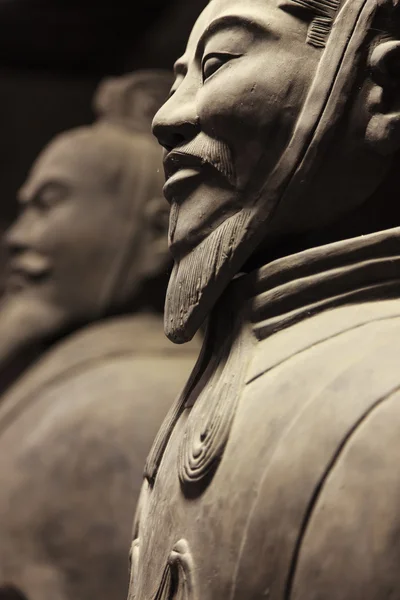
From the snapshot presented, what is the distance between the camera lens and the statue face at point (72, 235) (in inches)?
110

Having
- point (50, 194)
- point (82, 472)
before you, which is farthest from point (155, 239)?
point (82, 472)

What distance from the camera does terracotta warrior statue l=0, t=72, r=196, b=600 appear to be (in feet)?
7.82

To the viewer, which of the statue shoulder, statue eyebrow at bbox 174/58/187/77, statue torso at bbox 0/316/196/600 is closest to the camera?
the statue shoulder

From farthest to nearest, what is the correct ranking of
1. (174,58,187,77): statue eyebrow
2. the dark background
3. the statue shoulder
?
the dark background → (174,58,187,77): statue eyebrow → the statue shoulder

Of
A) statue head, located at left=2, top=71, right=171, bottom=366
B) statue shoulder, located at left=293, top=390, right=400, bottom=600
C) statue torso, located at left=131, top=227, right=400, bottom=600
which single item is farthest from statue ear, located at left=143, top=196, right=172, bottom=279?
statue shoulder, located at left=293, top=390, right=400, bottom=600

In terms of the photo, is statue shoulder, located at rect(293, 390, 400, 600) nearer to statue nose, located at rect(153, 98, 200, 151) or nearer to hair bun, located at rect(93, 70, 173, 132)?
statue nose, located at rect(153, 98, 200, 151)

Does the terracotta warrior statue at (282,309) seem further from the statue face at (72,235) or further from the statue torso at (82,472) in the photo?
the statue face at (72,235)

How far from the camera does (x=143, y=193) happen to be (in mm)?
2797

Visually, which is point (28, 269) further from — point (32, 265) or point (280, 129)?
point (280, 129)

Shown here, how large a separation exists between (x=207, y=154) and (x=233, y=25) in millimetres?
158

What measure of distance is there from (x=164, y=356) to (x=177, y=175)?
123 centimetres

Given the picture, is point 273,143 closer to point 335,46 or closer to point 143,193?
point 335,46

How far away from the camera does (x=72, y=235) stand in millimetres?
2807

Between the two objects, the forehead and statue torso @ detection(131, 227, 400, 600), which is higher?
the forehead
